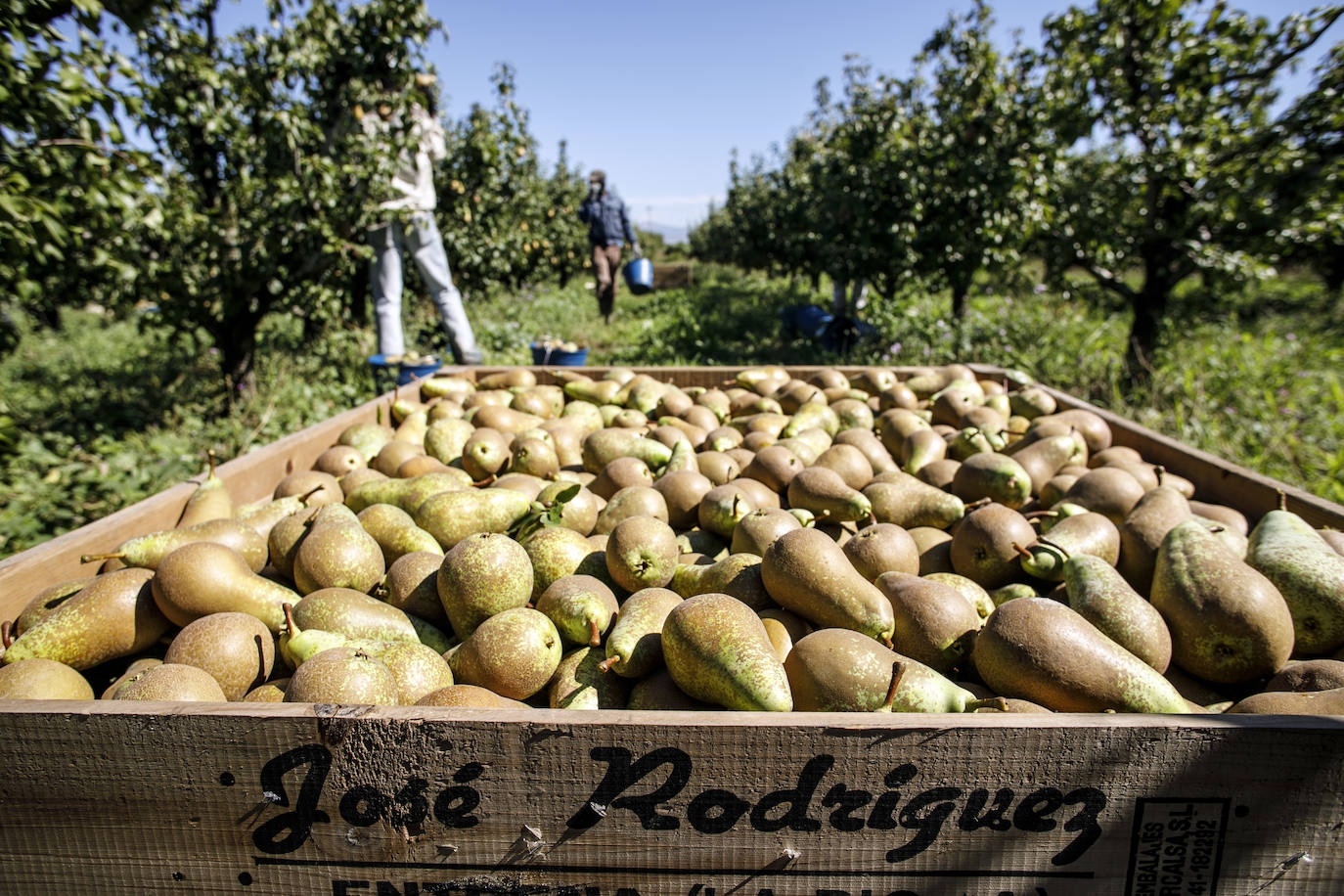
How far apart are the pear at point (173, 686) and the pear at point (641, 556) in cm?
124

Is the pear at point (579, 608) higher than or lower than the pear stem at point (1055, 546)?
lower

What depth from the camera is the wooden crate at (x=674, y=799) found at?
1.43 meters

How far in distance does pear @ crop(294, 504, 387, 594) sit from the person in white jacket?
5.52 metres

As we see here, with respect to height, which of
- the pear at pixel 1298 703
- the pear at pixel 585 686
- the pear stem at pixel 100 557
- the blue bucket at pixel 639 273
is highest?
the blue bucket at pixel 639 273

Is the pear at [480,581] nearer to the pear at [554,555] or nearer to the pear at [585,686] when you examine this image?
the pear at [554,555]

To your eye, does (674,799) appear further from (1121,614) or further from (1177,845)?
(1121,614)

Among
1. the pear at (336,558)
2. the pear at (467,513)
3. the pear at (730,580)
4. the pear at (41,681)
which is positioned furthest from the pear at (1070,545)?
the pear at (41,681)

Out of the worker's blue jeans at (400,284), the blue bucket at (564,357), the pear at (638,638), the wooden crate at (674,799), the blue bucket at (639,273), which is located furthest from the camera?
the blue bucket at (639,273)

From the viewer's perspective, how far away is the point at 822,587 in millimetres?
2205

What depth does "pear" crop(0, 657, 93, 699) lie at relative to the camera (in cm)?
181

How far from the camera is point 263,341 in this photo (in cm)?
999

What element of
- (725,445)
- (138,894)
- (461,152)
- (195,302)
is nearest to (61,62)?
(195,302)

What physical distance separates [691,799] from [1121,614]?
148 centimetres

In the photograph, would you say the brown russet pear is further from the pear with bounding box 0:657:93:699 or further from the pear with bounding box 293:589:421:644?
the pear with bounding box 0:657:93:699
